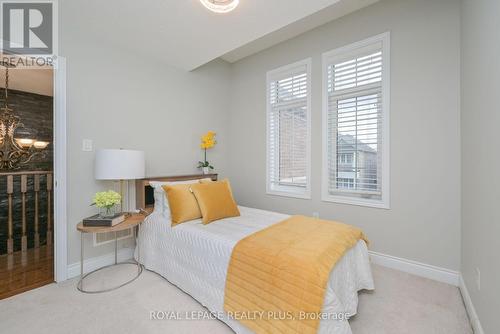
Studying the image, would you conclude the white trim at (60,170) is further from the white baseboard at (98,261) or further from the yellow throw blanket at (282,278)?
the yellow throw blanket at (282,278)

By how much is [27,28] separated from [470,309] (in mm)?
4352

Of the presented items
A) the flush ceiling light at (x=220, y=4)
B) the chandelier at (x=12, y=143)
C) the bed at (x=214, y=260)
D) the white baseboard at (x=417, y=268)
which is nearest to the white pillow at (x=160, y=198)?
the bed at (x=214, y=260)

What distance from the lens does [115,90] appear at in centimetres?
253

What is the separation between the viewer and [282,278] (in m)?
1.31

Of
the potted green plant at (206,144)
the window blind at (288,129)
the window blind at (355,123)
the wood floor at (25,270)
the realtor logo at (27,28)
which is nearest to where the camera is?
the realtor logo at (27,28)

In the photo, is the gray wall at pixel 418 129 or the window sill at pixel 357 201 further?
the window sill at pixel 357 201

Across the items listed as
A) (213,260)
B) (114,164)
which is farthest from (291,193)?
(114,164)

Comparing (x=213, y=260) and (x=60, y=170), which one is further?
(x=60, y=170)

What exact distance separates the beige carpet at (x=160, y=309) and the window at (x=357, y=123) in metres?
0.89

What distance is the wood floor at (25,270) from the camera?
2.04 metres

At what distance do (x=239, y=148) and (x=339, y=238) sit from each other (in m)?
2.44

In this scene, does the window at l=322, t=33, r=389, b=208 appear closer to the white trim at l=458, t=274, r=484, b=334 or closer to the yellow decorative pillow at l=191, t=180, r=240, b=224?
the white trim at l=458, t=274, r=484, b=334

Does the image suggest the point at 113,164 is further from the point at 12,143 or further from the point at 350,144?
the point at 12,143

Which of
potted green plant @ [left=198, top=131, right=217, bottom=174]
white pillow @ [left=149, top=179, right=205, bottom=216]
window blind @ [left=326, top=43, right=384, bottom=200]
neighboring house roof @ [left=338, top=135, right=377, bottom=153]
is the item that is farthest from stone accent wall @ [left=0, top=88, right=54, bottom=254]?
neighboring house roof @ [left=338, top=135, right=377, bottom=153]
